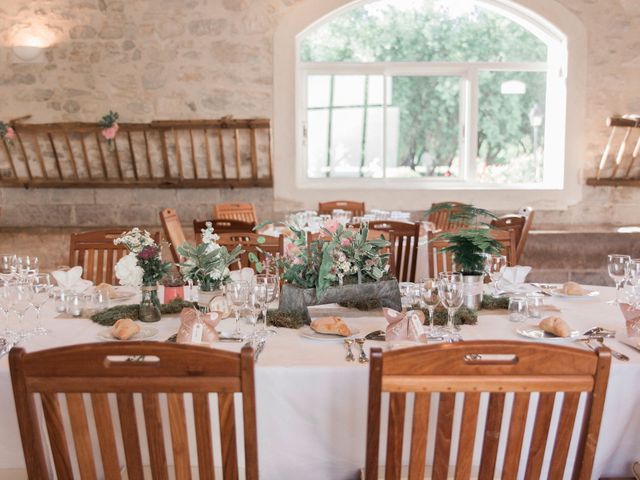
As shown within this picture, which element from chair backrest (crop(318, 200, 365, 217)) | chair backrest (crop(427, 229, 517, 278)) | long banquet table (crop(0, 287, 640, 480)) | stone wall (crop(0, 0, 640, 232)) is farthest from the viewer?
stone wall (crop(0, 0, 640, 232))

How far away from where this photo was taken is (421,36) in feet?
18.9

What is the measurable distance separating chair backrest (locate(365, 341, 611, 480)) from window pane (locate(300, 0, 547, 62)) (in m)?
4.99

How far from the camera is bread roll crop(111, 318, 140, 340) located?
1801 millimetres

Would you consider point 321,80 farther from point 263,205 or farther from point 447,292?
point 447,292

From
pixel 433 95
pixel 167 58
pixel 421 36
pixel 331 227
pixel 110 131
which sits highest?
pixel 421 36

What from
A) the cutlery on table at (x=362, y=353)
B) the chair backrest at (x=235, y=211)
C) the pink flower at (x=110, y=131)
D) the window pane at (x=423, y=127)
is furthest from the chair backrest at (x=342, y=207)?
the cutlery on table at (x=362, y=353)

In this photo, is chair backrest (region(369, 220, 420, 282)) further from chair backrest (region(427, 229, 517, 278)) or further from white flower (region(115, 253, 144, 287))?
white flower (region(115, 253, 144, 287))

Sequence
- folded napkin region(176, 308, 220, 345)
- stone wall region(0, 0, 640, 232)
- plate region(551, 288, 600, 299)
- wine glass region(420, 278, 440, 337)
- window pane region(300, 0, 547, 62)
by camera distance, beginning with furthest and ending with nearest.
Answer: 1. window pane region(300, 0, 547, 62)
2. stone wall region(0, 0, 640, 232)
3. plate region(551, 288, 600, 299)
4. wine glass region(420, 278, 440, 337)
5. folded napkin region(176, 308, 220, 345)

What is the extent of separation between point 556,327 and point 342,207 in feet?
11.8

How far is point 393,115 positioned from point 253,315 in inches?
172

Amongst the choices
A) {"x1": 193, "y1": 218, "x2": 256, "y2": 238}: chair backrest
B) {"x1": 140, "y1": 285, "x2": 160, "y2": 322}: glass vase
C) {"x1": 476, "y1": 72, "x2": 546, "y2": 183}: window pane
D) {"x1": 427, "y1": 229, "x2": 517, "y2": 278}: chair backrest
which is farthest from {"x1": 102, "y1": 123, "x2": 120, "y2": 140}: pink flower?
{"x1": 140, "y1": 285, "x2": 160, "y2": 322}: glass vase

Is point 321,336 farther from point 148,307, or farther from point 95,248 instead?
point 95,248

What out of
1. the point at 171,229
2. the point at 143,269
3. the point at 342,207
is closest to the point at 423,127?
the point at 342,207

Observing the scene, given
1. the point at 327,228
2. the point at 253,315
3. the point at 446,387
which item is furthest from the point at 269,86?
the point at 446,387
